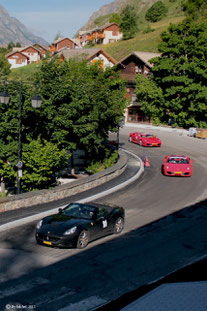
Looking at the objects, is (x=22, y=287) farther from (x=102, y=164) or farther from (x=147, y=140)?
(x=147, y=140)

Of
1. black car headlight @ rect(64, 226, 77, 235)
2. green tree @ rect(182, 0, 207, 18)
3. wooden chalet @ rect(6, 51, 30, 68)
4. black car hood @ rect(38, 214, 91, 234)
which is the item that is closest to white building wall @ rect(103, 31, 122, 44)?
wooden chalet @ rect(6, 51, 30, 68)

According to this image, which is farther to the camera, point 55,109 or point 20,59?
point 20,59

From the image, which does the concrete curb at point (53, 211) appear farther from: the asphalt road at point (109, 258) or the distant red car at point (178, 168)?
the distant red car at point (178, 168)

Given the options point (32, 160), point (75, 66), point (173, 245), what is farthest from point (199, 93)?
point (173, 245)

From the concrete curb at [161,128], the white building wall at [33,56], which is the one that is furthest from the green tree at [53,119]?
the white building wall at [33,56]

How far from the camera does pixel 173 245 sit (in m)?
14.5

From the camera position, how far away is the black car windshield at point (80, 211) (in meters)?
14.7

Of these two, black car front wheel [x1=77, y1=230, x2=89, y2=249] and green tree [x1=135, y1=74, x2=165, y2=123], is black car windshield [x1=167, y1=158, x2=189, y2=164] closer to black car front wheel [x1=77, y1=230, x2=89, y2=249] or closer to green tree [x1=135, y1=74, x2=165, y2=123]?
black car front wheel [x1=77, y1=230, x2=89, y2=249]

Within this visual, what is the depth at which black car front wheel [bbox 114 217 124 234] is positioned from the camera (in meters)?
15.8

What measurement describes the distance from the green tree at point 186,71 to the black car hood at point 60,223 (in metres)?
40.8

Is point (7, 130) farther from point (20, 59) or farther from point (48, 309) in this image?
point (20, 59)

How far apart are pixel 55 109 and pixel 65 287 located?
17068 mm

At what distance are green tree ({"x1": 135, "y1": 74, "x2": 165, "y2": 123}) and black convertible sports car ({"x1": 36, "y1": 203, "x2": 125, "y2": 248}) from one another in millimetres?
42817

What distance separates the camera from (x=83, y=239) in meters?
13.9
